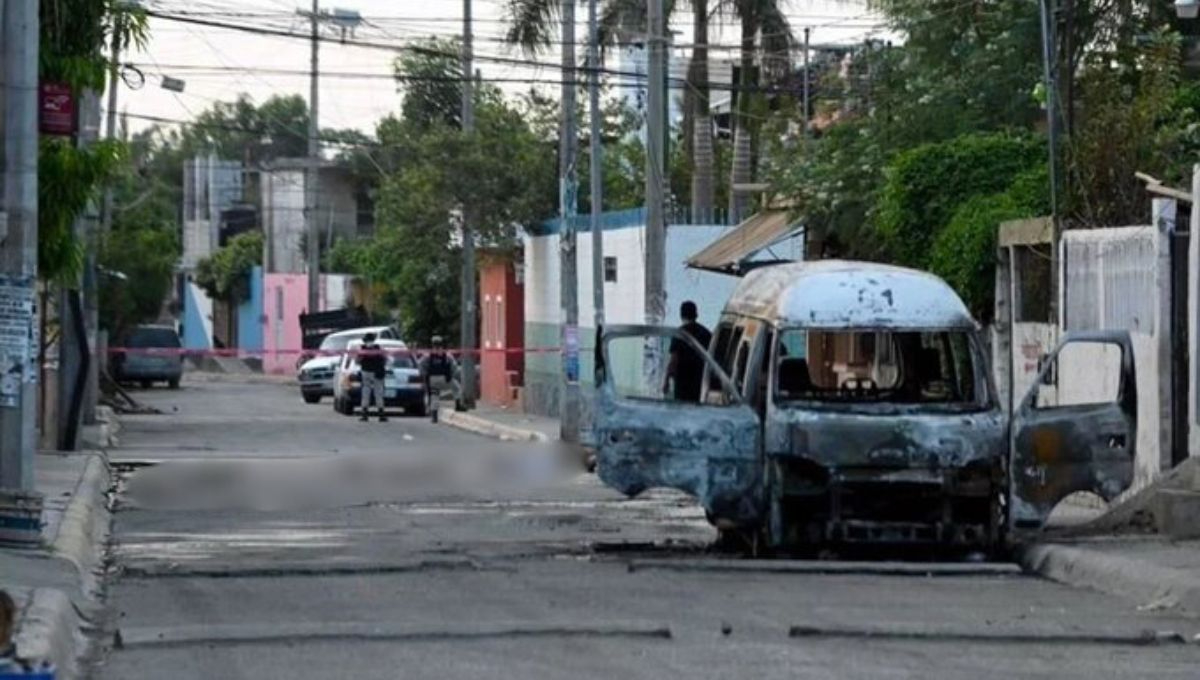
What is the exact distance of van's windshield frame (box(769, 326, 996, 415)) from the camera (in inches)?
716

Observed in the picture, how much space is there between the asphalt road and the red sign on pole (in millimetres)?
3505

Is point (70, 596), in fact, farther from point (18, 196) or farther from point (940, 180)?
point (940, 180)

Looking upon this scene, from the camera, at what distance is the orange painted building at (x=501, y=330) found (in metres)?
57.8

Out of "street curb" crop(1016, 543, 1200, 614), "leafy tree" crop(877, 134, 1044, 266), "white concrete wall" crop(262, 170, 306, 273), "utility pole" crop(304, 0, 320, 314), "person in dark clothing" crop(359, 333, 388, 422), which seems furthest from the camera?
"white concrete wall" crop(262, 170, 306, 273)

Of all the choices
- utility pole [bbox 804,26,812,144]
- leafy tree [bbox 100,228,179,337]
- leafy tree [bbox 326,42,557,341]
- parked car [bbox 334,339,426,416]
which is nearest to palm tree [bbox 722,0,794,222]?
utility pole [bbox 804,26,812,144]

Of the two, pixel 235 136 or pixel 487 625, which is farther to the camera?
pixel 235 136

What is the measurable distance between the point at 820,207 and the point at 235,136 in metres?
109

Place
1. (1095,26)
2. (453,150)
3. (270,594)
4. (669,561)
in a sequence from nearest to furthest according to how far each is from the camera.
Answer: (270,594), (669,561), (1095,26), (453,150)

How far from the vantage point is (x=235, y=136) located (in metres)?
142

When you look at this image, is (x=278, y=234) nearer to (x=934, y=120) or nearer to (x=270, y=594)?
(x=934, y=120)

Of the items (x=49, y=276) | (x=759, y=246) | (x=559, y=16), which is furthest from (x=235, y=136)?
(x=49, y=276)

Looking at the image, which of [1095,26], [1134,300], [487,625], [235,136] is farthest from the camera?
[235,136]

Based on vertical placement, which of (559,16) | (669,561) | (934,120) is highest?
(559,16)

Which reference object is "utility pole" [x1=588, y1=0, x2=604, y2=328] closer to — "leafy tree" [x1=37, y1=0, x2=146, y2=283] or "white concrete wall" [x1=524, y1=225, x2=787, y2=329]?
"white concrete wall" [x1=524, y1=225, x2=787, y2=329]
